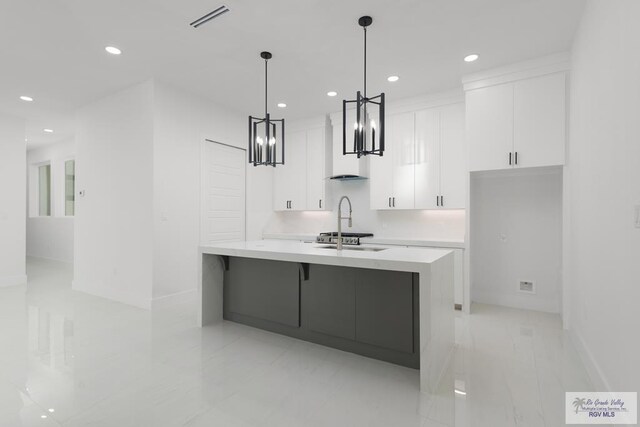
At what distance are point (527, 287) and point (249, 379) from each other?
3.71 metres

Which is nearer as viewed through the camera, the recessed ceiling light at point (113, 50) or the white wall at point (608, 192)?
the white wall at point (608, 192)

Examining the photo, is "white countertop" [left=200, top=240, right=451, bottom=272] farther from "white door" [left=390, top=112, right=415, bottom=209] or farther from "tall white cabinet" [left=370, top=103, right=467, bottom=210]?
"white door" [left=390, top=112, right=415, bottom=209]

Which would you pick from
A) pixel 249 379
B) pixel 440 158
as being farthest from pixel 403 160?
pixel 249 379

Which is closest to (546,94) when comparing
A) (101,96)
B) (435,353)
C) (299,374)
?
(435,353)

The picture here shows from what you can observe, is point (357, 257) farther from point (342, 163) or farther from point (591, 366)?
point (342, 163)

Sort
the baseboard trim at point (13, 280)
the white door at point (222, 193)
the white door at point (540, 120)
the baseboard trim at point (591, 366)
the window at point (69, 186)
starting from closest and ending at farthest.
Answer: the baseboard trim at point (591, 366)
the white door at point (540, 120)
the white door at point (222, 193)
the baseboard trim at point (13, 280)
the window at point (69, 186)

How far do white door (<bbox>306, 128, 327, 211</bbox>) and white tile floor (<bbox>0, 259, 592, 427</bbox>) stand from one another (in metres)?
2.81

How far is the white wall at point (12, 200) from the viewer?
17.9 ft

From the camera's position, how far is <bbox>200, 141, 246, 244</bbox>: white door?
484 centimetres

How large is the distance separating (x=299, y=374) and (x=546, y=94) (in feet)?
12.6

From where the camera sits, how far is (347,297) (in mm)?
2771

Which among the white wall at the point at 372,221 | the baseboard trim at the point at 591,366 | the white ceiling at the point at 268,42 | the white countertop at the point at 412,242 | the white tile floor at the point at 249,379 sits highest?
the white ceiling at the point at 268,42

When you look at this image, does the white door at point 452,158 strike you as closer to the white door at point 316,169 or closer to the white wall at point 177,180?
the white door at point 316,169

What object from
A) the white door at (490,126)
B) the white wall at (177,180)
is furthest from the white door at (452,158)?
the white wall at (177,180)
